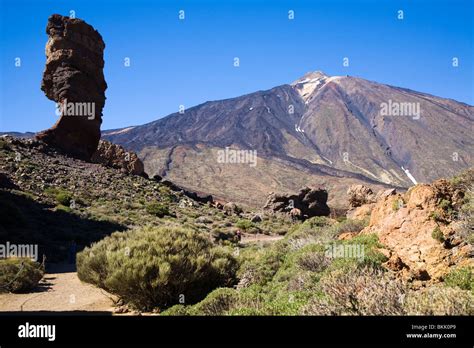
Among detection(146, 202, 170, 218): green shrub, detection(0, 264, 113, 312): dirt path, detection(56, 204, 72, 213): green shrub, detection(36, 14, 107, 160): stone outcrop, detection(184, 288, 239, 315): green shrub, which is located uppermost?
detection(36, 14, 107, 160): stone outcrop

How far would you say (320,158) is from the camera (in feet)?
473

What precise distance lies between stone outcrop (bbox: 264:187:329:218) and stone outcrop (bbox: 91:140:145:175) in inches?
506

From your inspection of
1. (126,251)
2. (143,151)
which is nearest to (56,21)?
(126,251)

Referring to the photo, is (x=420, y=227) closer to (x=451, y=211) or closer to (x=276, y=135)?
(x=451, y=211)

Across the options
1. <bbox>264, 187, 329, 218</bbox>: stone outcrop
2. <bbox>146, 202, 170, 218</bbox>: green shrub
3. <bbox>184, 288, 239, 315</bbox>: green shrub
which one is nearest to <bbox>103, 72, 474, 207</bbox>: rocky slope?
<bbox>264, 187, 329, 218</bbox>: stone outcrop

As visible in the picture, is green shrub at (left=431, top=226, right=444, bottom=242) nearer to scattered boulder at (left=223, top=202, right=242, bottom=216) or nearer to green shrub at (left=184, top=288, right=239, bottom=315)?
green shrub at (left=184, top=288, right=239, bottom=315)

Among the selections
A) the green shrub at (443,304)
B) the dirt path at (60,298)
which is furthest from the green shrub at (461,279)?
the dirt path at (60,298)

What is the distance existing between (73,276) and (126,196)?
17.5 m

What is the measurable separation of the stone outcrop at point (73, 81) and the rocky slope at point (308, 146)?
4356cm

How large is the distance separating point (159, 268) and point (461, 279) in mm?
5160

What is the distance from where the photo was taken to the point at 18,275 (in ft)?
35.5

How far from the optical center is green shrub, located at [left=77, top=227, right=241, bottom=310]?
8164 millimetres

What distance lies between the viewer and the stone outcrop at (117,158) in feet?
123

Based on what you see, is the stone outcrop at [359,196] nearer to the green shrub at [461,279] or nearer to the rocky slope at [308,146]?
the green shrub at [461,279]
